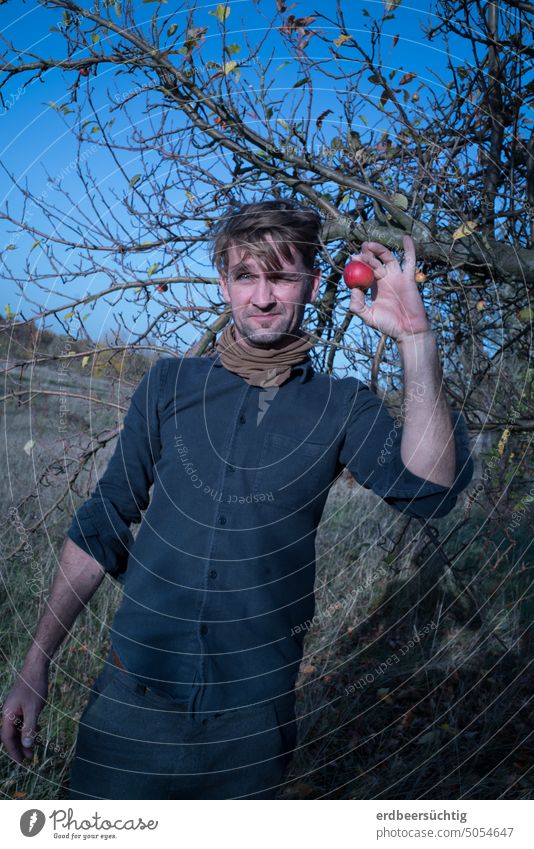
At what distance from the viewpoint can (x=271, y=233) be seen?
2238 mm

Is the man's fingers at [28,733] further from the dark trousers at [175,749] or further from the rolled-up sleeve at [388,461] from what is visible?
the rolled-up sleeve at [388,461]

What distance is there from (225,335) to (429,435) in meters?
0.73

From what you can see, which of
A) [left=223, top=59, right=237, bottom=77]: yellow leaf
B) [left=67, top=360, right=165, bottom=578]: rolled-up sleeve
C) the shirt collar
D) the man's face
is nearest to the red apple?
the man's face

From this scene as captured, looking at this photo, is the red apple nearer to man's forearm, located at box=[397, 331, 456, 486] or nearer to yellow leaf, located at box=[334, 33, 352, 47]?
man's forearm, located at box=[397, 331, 456, 486]

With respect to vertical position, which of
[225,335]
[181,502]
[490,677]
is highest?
[225,335]

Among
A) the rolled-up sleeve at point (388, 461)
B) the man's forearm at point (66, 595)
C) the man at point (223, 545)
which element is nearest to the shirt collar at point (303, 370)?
the man at point (223, 545)

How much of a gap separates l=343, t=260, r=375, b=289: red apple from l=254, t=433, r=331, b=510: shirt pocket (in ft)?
1.78

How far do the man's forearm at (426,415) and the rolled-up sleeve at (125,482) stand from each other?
82cm

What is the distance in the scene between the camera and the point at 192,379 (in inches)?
88.8

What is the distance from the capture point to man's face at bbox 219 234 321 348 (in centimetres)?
211

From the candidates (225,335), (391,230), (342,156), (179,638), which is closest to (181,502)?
(179,638)

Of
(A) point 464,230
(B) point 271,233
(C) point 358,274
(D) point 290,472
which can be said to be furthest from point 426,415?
(A) point 464,230

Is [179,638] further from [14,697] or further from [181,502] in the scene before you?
[14,697]

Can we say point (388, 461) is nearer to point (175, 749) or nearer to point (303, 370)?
point (303, 370)
